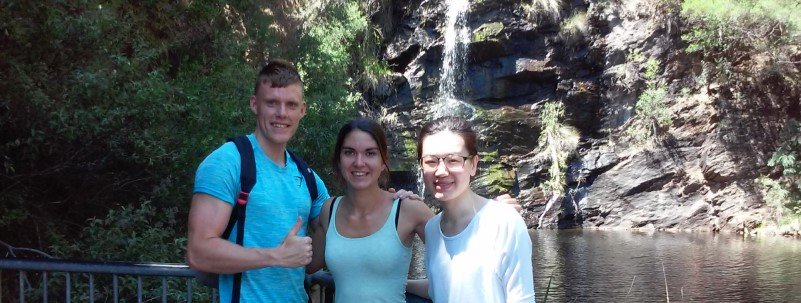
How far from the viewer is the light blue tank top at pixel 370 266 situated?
92.7 inches

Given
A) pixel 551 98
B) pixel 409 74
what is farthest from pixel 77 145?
pixel 551 98

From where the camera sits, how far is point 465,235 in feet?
7.37

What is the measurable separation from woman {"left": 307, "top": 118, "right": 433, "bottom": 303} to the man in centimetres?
13

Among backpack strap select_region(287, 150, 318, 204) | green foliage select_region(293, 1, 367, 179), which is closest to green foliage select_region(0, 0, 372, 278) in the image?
green foliage select_region(293, 1, 367, 179)

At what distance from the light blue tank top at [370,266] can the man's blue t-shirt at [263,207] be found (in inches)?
6.4

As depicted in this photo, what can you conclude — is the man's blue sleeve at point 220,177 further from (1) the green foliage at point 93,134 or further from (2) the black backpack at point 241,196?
(1) the green foliage at point 93,134

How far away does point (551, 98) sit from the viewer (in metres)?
24.6

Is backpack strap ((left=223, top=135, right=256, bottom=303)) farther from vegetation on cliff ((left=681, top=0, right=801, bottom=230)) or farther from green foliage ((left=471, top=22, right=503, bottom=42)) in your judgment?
green foliage ((left=471, top=22, right=503, bottom=42))

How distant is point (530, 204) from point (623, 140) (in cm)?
384

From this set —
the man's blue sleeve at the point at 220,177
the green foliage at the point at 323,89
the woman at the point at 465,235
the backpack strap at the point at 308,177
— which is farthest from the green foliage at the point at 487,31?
the man's blue sleeve at the point at 220,177

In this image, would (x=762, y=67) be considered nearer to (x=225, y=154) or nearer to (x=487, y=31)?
(x=487, y=31)

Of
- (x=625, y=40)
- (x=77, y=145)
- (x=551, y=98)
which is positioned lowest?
(x=77, y=145)

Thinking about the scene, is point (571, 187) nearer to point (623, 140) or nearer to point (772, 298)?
point (623, 140)

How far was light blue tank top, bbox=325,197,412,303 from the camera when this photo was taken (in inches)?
92.7
